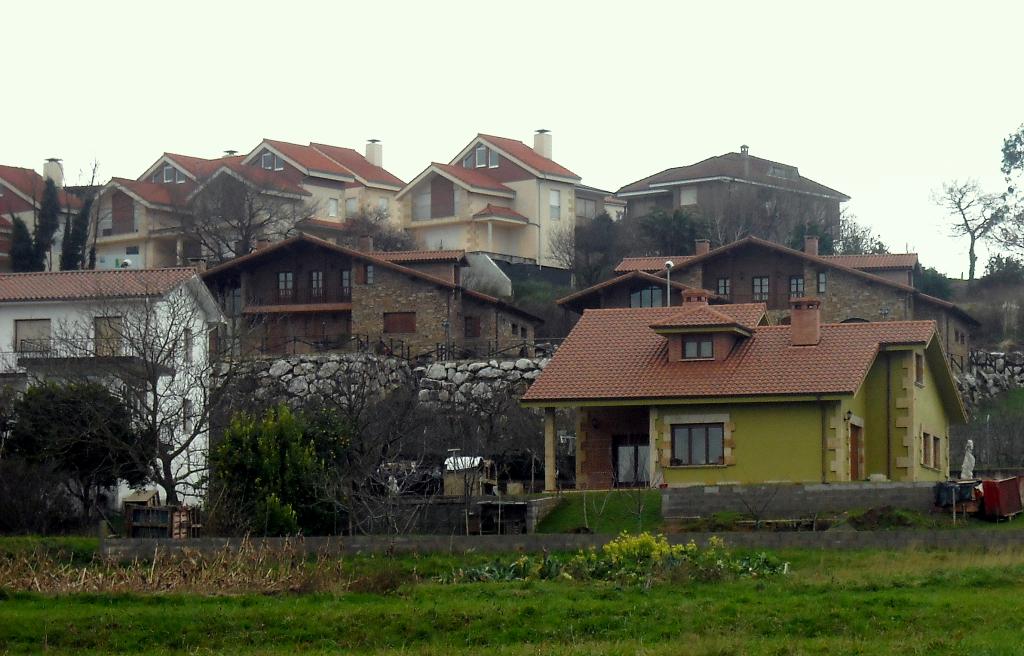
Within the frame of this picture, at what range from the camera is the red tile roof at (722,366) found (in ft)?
134

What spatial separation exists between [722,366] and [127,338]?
50.1 ft

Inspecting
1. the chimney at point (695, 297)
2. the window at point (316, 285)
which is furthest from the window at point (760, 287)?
the chimney at point (695, 297)

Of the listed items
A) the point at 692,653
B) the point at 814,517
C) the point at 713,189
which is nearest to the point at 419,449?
the point at 814,517

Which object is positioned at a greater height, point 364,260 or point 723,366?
point 364,260

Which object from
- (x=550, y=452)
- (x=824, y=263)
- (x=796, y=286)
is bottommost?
(x=550, y=452)

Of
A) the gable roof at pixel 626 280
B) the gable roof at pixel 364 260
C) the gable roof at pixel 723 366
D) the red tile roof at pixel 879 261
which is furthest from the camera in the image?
the red tile roof at pixel 879 261

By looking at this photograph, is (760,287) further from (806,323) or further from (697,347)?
(697,347)

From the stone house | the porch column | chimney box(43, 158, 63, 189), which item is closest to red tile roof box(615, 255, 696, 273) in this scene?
the stone house

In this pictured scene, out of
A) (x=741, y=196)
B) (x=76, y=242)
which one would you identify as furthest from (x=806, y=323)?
(x=76, y=242)

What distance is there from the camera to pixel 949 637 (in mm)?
23906

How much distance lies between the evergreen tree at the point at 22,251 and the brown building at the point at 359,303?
11.6 metres

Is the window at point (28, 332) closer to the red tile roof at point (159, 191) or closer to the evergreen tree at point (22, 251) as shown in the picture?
the evergreen tree at point (22, 251)

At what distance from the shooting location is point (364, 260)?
69.6 meters

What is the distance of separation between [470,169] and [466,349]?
27.1m
